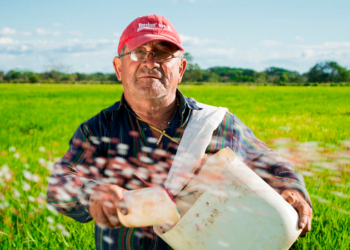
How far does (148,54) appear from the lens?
71.0 inches

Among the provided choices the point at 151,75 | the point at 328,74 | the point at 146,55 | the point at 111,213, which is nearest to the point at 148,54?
the point at 146,55

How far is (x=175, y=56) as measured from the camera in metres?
1.83

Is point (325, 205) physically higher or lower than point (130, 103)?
lower

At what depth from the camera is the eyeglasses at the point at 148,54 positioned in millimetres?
1787

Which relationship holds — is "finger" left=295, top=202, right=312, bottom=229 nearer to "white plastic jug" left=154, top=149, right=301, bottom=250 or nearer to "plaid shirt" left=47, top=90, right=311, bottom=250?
"white plastic jug" left=154, top=149, right=301, bottom=250

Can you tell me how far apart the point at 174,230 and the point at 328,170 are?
10.6ft

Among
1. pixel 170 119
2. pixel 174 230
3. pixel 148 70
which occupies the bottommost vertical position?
pixel 174 230

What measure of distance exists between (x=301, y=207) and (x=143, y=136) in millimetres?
794

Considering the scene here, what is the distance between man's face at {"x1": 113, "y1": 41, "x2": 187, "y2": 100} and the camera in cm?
175

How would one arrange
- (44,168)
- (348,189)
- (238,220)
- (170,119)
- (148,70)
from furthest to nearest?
(44,168)
(348,189)
(170,119)
(148,70)
(238,220)

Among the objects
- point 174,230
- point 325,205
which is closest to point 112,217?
point 174,230

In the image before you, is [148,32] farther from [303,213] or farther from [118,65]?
[303,213]

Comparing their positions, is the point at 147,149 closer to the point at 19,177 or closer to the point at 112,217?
the point at 112,217

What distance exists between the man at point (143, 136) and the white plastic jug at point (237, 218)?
39 cm
